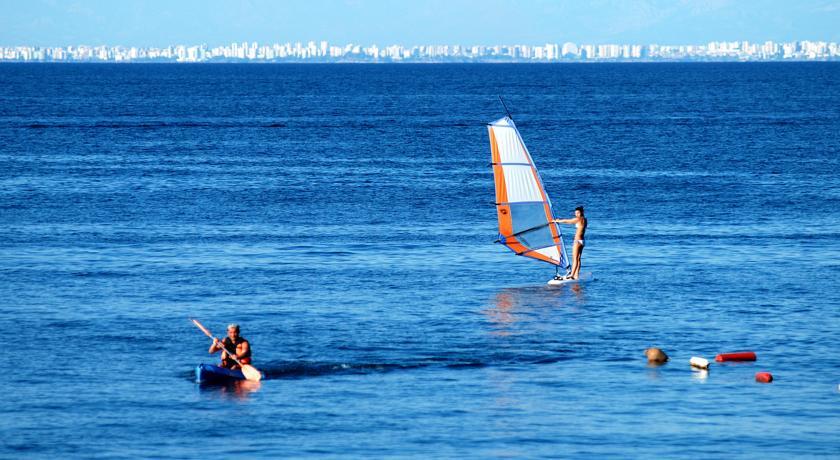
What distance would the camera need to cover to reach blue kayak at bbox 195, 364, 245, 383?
29.8m

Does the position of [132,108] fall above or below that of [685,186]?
above

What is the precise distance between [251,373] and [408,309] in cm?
889

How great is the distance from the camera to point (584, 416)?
27641 millimetres

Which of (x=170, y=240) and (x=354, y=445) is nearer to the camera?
(x=354, y=445)

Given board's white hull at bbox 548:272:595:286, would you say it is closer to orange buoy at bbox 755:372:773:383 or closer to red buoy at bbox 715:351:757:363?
red buoy at bbox 715:351:757:363

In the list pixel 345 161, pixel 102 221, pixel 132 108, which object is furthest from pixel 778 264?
pixel 132 108

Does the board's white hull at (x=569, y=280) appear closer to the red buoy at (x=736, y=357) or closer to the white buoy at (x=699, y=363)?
the red buoy at (x=736, y=357)

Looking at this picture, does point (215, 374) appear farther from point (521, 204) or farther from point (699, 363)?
point (521, 204)

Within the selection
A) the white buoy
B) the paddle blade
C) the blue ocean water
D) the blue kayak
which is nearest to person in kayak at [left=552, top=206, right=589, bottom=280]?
the blue ocean water

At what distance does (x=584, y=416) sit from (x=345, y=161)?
59.0 m

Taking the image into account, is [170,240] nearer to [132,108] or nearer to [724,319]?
[724,319]

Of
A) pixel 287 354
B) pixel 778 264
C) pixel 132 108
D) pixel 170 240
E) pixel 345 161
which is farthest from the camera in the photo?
pixel 132 108

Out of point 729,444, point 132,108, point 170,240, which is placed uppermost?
point 132,108

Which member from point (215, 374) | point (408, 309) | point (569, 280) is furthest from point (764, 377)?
point (569, 280)
